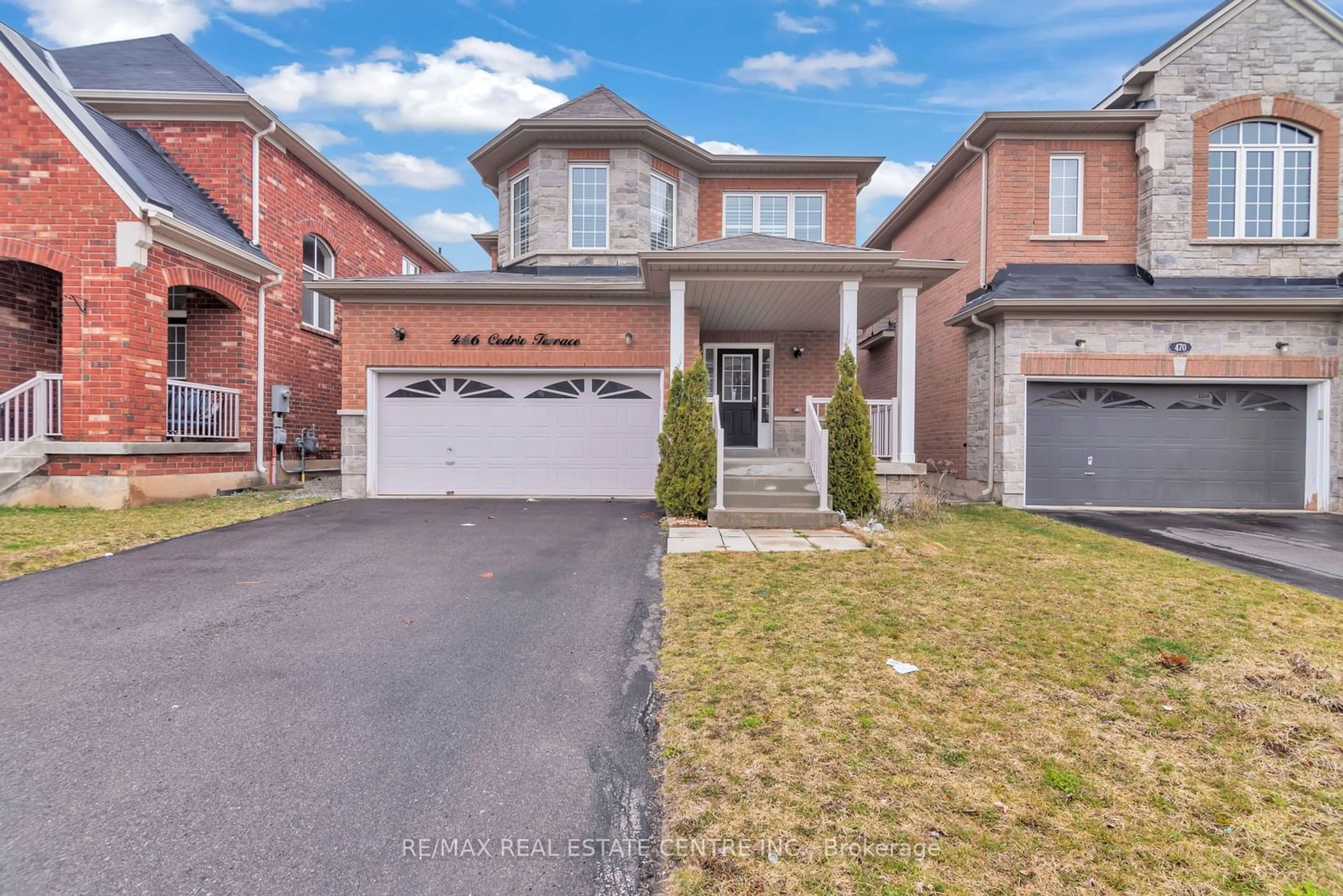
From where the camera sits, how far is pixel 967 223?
41.6 feet

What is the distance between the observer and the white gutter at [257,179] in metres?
11.2

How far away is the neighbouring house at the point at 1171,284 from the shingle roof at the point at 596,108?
22.7ft

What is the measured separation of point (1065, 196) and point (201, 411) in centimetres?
1641

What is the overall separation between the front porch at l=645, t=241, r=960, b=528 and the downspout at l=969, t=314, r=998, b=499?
1.76 metres

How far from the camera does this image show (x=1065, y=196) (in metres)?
11.8

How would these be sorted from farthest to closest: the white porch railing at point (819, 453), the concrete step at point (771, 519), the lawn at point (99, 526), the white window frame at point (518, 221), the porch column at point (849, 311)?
the white window frame at point (518, 221)
the porch column at point (849, 311)
the white porch railing at point (819, 453)
the concrete step at point (771, 519)
the lawn at point (99, 526)

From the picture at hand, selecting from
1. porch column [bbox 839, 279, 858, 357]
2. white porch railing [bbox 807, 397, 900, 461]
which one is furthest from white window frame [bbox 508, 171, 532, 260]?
white porch railing [bbox 807, 397, 900, 461]

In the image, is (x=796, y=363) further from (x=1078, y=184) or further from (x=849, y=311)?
(x=1078, y=184)

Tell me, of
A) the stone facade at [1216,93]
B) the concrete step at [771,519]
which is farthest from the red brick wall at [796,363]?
the stone facade at [1216,93]

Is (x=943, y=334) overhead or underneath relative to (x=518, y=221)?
underneath

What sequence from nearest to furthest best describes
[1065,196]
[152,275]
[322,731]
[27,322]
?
[322,731], [152,275], [27,322], [1065,196]

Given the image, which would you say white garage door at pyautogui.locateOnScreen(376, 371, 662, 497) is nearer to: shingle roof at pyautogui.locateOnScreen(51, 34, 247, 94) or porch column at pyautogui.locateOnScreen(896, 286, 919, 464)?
porch column at pyautogui.locateOnScreen(896, 286, 919, 464)

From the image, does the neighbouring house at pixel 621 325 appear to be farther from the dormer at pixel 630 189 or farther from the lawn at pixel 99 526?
the lawn at pixel 99 526

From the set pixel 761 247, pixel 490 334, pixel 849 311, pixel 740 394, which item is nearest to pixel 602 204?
pixel 490 334
